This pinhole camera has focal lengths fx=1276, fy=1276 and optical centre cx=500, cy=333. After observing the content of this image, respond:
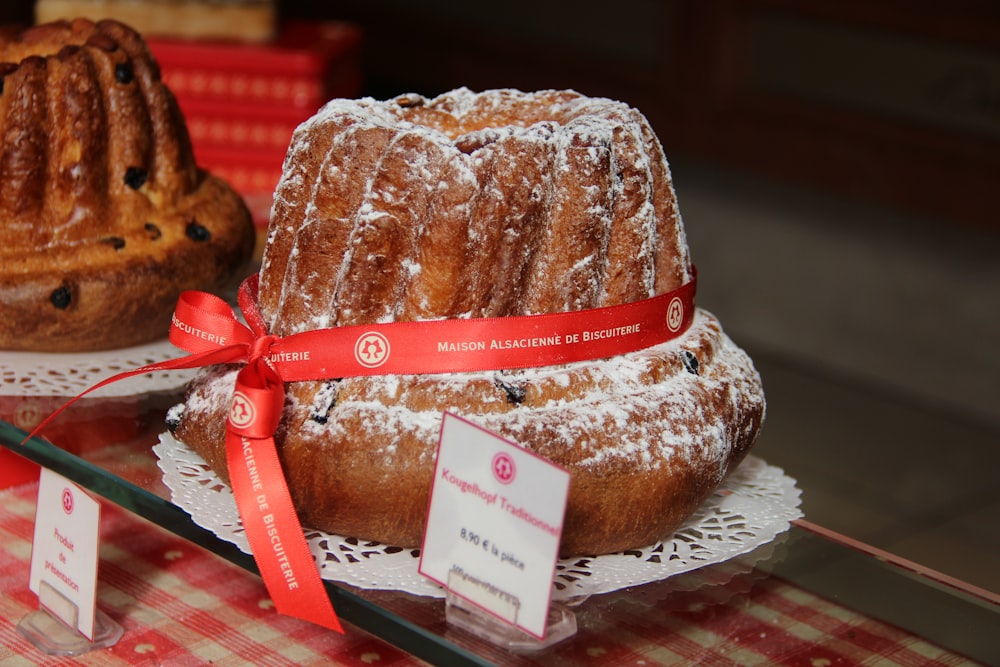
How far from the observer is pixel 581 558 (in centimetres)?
105

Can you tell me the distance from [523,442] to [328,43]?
5.98 ft

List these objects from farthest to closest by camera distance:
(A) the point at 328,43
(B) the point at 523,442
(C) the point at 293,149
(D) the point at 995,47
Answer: (D) the point at 995,47 < (A) the point at 328,43 < (C) the point at 293,149 < (B) the point at 523,442

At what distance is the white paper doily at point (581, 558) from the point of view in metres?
1.00

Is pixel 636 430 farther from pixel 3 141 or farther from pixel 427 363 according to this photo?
pixel 3 141

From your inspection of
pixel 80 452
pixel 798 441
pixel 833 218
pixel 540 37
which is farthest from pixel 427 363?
pixel 540 37

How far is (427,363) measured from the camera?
1.02m

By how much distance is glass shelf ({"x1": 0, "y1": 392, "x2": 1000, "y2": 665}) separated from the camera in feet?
3.07

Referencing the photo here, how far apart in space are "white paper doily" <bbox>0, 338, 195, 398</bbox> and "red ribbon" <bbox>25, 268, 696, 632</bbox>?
0.35m

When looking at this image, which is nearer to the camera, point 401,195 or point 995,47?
point 401,195

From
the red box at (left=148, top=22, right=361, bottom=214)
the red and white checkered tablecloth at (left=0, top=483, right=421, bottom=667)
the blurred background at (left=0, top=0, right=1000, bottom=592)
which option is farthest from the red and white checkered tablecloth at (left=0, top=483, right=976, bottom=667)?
the red box at (left=148, top=22, right=361, bottom=214)

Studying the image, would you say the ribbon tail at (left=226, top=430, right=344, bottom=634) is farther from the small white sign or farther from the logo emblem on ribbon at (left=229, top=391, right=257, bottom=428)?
the small white sign

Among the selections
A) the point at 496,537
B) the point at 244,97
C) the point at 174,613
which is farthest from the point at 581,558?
the point at 244,97

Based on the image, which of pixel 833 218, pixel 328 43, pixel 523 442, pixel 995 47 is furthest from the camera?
pixel 833 218

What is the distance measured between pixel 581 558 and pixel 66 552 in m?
0.47
